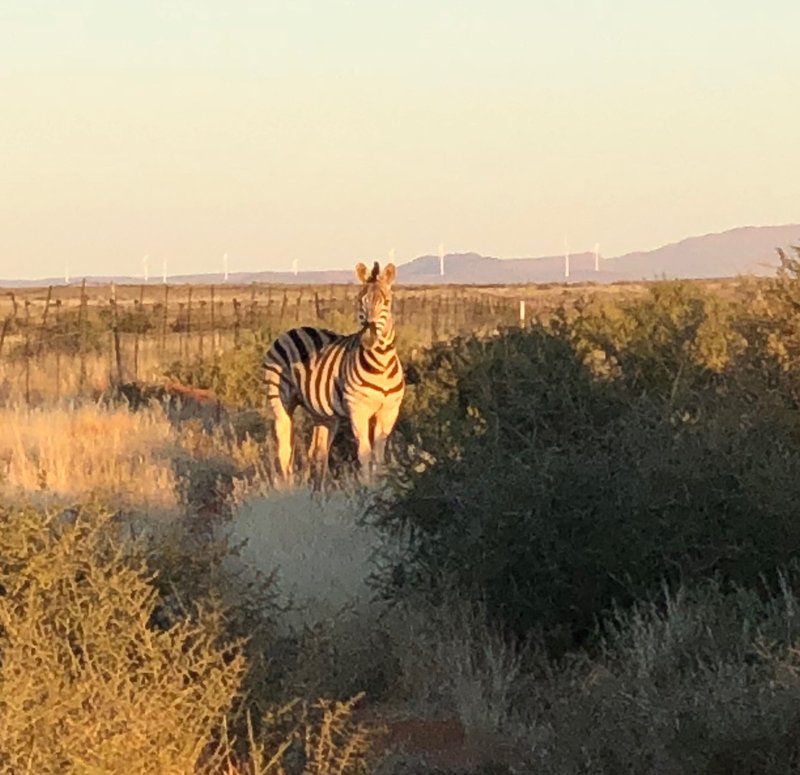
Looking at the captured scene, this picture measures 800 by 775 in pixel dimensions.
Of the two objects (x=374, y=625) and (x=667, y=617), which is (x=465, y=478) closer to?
(x=374, y=625)

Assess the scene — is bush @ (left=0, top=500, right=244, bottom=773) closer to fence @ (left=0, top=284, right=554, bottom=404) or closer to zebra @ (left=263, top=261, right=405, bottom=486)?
zebra @ (left=263, top=261, right=405, bottom=486)

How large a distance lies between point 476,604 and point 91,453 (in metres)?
8.91

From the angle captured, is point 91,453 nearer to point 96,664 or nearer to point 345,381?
point 345,381

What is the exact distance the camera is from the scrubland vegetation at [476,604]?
5.91 metres

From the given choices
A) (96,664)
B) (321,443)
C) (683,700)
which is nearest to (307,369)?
(321,443)

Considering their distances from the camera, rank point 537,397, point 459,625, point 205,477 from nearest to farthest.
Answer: point 459,625, point 537,397, point 205,477

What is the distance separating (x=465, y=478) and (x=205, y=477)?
728 centimetres

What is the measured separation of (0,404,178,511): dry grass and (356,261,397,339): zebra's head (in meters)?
2.42

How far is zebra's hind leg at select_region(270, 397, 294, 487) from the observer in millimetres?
16834

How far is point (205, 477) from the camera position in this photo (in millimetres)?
15969

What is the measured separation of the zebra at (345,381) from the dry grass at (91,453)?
1.27m

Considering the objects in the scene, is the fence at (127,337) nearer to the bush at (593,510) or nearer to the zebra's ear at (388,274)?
the zebra's ear at (388,274)

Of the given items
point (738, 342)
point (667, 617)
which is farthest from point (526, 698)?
point (738, 342)

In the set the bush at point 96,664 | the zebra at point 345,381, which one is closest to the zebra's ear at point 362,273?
the zebra at point 345,381
